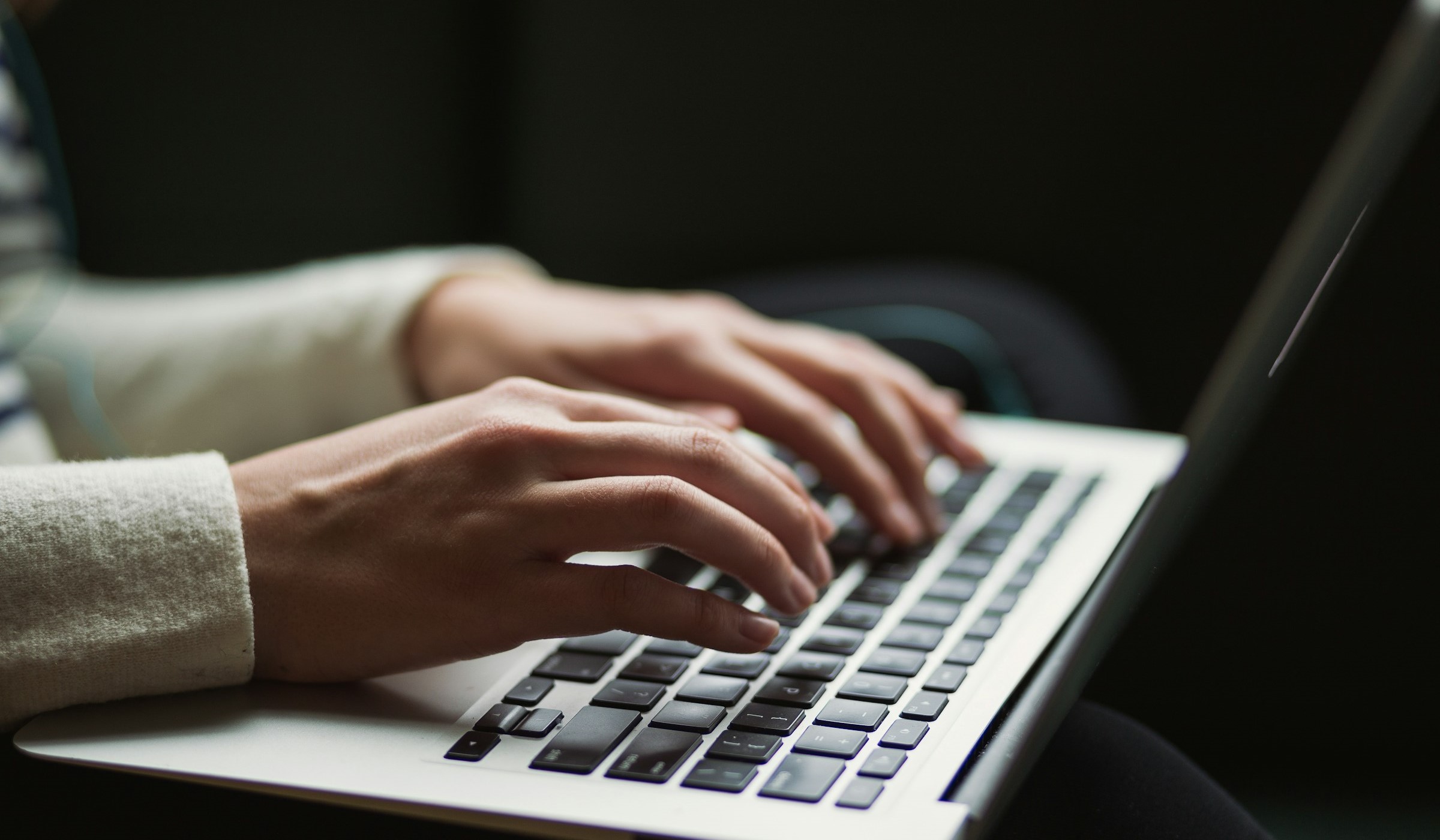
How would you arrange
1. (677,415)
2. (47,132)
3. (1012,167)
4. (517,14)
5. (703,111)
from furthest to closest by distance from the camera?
1. (517,14)
2. (703,111)
3. (1012,167)
4. (47,132)
5. (677,415)

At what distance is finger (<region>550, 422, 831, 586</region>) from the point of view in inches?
18.0

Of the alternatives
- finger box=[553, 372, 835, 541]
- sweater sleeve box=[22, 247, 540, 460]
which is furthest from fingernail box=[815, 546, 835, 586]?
sweater sleeve box=[22, 247, 540, 460]

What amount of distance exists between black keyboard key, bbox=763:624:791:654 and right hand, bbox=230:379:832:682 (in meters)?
0.02

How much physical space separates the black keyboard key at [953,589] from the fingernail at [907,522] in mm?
Result: 53

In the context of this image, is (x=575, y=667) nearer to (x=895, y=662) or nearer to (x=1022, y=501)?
(x=895, y=662)

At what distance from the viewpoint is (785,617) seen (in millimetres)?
509

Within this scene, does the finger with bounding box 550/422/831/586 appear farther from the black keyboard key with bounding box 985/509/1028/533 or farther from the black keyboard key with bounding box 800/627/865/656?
the black keyboard key with bounding box 985/509/1028/533

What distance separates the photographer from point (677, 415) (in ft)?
1.65

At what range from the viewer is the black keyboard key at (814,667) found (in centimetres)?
45

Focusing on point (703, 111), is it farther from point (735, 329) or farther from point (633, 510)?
point (633, 510)

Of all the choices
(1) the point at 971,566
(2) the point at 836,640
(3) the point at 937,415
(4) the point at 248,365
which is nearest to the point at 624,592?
(2) the point at 836,640

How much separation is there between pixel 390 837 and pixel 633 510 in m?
0.14

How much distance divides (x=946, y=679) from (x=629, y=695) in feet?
0.40

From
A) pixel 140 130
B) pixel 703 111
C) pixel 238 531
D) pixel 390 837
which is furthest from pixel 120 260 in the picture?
pixel 390 837
